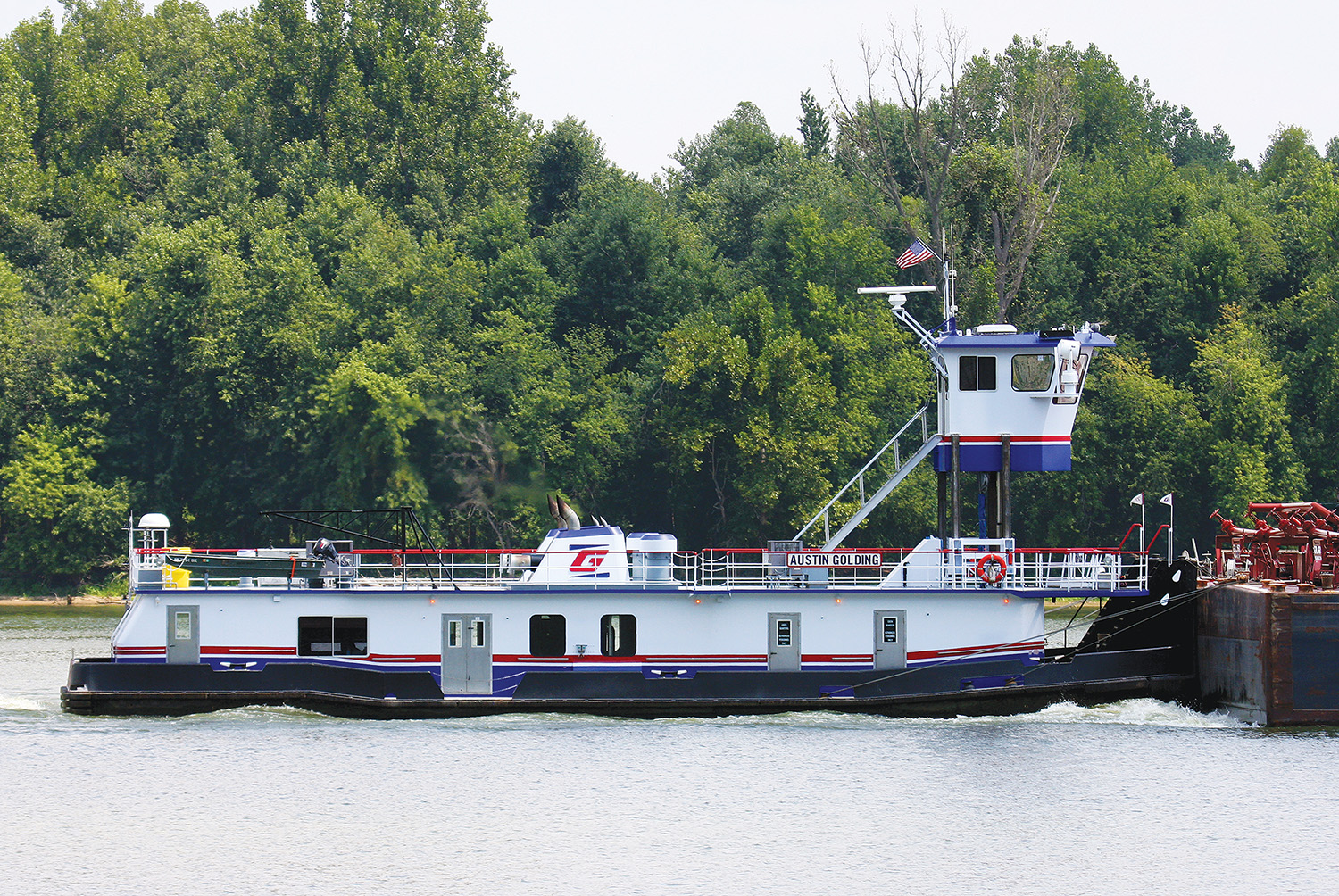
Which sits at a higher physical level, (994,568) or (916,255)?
(916,255)

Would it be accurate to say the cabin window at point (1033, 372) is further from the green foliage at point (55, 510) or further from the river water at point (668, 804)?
the green foliage at point (55, 510)

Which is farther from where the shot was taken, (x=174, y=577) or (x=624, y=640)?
(x=174, y=577)

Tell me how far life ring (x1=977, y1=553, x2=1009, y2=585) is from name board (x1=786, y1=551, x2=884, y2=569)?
6.41 feet

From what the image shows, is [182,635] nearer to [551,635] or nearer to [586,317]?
[551,635]

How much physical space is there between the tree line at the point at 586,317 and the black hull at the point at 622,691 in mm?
29956

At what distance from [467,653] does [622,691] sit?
3061 mm

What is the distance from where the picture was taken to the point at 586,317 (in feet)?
239

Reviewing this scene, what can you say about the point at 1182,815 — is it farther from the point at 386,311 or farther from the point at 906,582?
the point at 386,311

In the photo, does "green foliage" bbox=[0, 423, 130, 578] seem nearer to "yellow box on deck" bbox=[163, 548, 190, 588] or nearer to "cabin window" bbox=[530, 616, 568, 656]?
"yellow box on deck" bbox=[163, 548, 190, 588]

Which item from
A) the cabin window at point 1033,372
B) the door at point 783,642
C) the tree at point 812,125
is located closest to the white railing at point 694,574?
the door at point 783,642

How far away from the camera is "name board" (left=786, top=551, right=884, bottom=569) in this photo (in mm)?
32688

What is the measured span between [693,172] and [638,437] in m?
36.7

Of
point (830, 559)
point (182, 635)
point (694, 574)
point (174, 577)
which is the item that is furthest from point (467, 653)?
point (830, 559)

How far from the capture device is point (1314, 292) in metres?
64.7
